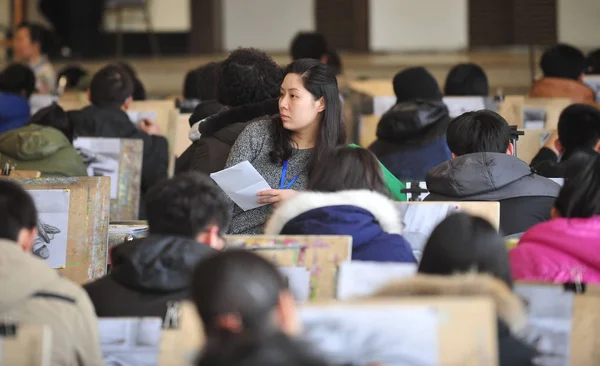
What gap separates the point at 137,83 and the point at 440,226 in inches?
215

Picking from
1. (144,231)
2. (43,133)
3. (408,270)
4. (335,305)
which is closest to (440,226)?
(408,270)

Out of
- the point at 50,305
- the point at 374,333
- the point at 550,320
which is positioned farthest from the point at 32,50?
the point at 374,333

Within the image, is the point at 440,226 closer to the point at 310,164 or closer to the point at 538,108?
the point at 310,164

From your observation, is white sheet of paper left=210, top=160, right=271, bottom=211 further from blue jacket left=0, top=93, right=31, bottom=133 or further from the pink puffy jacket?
blue jacket left=0, top=93, right=31, bottom=133

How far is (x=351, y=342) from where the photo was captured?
7.59 ft

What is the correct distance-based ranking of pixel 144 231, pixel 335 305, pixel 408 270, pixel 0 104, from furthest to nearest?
pixel 0 104
pixel 144 231
pixel 408 270
pixel 335 305

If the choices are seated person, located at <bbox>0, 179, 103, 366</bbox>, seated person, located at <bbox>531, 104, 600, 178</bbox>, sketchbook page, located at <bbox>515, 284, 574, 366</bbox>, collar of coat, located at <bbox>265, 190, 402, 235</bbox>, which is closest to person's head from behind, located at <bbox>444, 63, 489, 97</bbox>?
seated person, located at <bbox>531, 104, 600, 178</bbox>

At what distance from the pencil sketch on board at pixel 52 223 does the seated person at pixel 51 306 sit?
1511 mm

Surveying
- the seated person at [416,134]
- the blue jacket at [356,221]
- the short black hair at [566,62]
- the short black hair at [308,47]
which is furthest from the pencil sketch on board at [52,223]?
the short black hair at [308,47]

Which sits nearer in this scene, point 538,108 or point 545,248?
point 545,248

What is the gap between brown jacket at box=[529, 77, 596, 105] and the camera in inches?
305

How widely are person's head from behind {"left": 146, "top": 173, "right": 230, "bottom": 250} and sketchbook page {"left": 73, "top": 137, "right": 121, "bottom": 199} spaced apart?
2823mm

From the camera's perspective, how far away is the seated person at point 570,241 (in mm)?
3373

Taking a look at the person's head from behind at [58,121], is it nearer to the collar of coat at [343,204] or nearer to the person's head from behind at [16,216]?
the collar of coat at [343,204]
